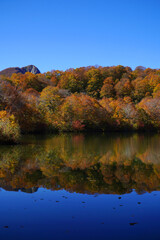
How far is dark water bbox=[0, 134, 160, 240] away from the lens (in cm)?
574

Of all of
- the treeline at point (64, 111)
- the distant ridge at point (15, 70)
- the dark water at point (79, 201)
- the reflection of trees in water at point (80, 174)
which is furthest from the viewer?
the distant ridge at point (15, 70)

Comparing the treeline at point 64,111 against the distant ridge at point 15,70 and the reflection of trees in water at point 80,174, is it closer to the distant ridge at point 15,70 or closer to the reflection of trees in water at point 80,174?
the reflection of trees in water at point 80,174

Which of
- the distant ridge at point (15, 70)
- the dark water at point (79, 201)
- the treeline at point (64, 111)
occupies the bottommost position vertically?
the dark water at point (79, 201)

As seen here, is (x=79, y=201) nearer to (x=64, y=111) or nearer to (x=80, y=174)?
(x=80, y=174)

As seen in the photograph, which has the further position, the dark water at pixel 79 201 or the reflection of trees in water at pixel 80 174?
the reflection of trees in water at pixel 80 174

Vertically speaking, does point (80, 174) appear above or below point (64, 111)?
below

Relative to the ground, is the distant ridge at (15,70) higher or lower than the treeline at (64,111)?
higher

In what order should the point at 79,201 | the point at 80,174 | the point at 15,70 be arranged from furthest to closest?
the point at 15,70, the point at 80,174, the point at 79,201

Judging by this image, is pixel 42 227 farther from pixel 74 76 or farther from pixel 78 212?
pixel 74 76

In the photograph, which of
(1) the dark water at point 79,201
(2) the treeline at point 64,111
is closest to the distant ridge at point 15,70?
(2) the treeline at point 64,111

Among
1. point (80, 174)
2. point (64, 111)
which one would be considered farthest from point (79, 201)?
point (64, 111)

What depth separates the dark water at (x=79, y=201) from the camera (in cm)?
574

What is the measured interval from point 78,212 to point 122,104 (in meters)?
43.6

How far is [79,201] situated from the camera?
774cm
